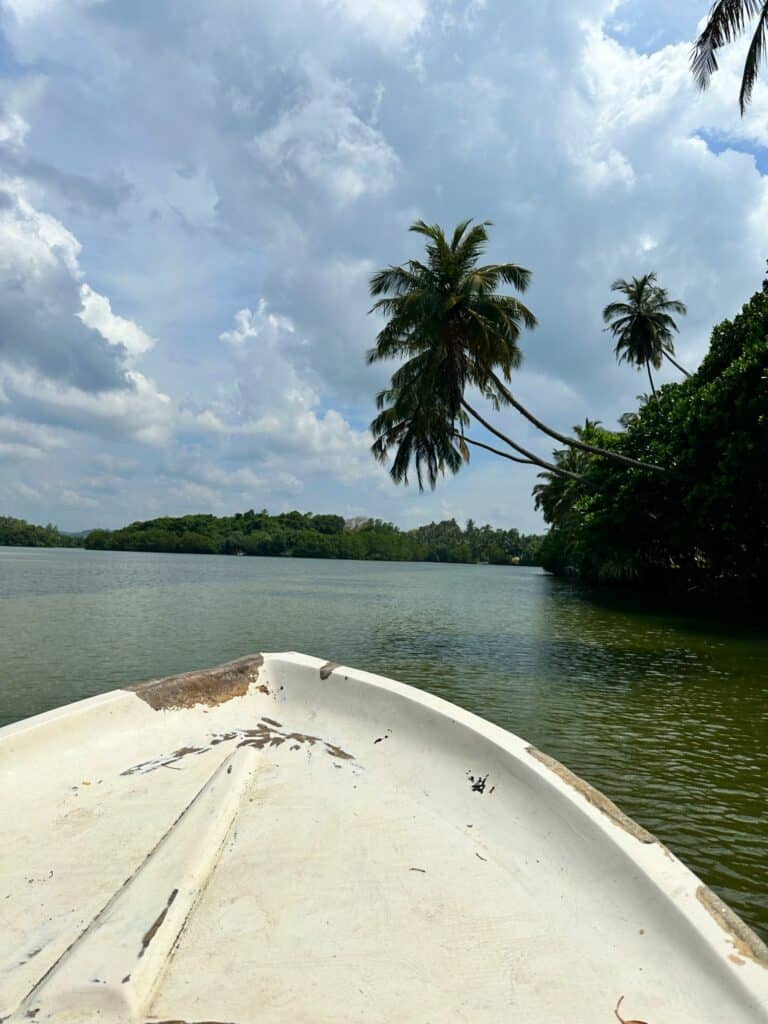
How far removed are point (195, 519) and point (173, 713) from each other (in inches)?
4710

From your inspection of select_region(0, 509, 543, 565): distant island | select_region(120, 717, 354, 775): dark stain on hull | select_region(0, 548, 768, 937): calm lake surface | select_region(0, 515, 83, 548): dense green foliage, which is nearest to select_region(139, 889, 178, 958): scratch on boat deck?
select_region(120, 717, 354, 775): dark stain on hull

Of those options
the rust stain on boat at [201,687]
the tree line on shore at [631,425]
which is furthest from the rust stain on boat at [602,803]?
the tree line on shore at [631,425]

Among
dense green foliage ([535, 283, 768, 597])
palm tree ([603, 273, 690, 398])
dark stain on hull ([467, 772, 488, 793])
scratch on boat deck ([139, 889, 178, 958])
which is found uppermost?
palm tree ([603, 273, 690, 398])

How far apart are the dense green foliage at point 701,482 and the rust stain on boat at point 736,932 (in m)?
14.1

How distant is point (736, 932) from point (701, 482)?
16.9 m

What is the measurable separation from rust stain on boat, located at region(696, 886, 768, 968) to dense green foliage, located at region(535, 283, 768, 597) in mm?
14125

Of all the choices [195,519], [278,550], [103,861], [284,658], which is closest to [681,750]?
[284,658]

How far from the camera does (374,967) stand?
178 centimetres

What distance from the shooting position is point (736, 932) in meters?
1.72

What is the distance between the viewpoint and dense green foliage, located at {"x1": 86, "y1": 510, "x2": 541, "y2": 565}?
108 m

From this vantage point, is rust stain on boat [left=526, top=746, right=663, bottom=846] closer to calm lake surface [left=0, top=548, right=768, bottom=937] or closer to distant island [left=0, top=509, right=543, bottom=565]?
calm lake surface [left=0, top=548, right=768, bottom=937]

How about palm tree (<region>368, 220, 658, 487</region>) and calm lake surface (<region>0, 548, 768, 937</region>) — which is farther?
palm tree (<region>368, 220, 658, 487</region>)

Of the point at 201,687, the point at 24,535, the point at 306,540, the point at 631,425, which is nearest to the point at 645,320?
the point at 631,425

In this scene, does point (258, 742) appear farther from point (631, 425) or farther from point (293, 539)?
point (293, 539)
